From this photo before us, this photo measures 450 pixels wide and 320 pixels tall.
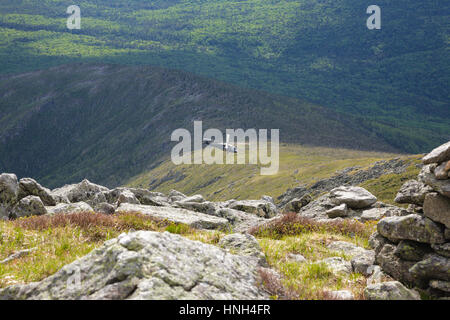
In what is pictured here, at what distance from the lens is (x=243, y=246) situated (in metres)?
9.77

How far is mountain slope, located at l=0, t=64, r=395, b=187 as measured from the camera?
133 metres

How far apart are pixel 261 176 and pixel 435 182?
68.9 m

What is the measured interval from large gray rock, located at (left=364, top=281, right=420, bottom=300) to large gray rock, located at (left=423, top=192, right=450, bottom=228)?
5.34 feet

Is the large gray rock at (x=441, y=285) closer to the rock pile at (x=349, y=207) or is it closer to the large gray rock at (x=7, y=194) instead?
the rock pile at (x=349, y=207)

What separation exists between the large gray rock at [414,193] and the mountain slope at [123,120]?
11033cm

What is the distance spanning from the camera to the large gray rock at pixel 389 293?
24.3 feet

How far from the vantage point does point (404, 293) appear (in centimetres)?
754

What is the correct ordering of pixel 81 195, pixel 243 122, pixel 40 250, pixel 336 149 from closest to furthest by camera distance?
pixel 40 250
pixel 81 195
pixel 336 149
pixel 243 122

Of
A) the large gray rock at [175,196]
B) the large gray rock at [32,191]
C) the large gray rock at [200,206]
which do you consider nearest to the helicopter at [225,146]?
the large gray rock at [175,196]

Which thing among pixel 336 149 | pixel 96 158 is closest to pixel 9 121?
pixel 96 158

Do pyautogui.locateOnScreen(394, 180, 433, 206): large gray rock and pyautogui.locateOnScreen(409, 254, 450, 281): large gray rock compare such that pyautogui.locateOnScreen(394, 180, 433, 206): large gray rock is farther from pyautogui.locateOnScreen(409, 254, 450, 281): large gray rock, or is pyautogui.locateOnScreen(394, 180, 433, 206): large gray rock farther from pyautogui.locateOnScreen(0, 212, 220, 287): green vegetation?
pyautogui.locateOnScreen(0, 212, 220, 287): green vegetation

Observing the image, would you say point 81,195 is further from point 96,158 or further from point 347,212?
point 96,158
